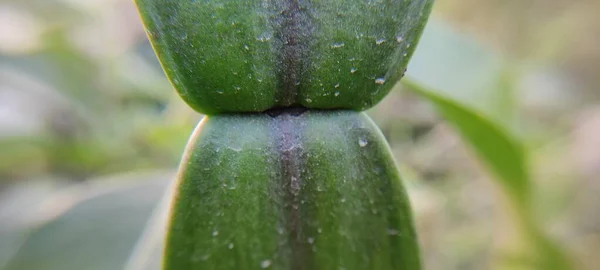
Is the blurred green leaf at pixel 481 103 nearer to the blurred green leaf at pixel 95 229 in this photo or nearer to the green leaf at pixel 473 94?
the green leaf at pixel 473 94

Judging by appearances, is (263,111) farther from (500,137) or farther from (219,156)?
(500,137)

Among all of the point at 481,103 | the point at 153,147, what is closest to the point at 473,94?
the point at 481,103

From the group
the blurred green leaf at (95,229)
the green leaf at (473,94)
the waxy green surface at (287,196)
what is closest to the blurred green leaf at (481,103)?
the green leaf at (473,94)

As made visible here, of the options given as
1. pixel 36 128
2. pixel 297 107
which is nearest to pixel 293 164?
pixel 297 107

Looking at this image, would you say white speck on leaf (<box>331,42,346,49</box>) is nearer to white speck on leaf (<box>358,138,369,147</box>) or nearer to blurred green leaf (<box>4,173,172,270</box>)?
white speck on leaf (<box>358,138,369,147</box>)

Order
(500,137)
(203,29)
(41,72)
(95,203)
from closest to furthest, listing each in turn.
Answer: (203,29)
(500,137)
(95,203)
(41,72)

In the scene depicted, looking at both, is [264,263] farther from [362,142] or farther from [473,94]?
[473,94]

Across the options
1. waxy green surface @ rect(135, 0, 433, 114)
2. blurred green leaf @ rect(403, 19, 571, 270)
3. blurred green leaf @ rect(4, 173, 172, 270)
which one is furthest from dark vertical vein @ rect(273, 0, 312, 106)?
blurred green leaf @ rect(4, 173, 172, 270)
